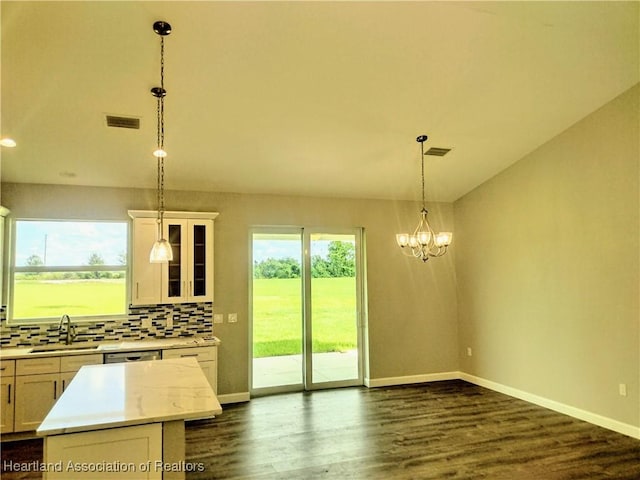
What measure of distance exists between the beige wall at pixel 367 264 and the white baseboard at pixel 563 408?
2.19ft

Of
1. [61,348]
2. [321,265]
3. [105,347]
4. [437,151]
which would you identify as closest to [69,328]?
[61,348]

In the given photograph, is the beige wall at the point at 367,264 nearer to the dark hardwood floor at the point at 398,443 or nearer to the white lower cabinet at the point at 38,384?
the dark hardwood floor at the point at 398,443

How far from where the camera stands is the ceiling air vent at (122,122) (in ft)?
12.3

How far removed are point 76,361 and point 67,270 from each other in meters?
1.18

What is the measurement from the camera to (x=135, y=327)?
498 centimetres

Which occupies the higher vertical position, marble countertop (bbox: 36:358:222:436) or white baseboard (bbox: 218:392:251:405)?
marble countertop (bbox: 36:358:222:436)

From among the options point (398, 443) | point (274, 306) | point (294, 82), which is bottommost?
point (398, 443)

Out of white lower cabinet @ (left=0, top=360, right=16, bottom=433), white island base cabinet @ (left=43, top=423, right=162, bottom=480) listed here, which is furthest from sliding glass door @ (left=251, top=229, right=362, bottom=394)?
white island base cabinet @ (left=43, top=423, right=162, bottom=480)

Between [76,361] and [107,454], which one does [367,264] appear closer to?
[76,361]

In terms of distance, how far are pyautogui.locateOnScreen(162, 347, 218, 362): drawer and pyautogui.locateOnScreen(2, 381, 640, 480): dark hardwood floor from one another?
2.27ft

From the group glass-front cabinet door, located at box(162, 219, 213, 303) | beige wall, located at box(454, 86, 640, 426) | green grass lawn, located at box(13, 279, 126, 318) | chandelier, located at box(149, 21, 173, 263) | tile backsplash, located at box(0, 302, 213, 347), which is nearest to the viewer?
chandelier, located at box(149, 21, 173, 263)

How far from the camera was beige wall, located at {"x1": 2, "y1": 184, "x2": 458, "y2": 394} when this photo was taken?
16.3 feet

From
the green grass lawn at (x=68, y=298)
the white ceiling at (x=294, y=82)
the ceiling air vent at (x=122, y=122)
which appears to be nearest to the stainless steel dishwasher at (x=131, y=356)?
the green grass lawn at (x=68, y=298)

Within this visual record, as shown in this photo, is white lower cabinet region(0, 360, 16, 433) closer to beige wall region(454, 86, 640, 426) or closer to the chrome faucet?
the chrome faucet
